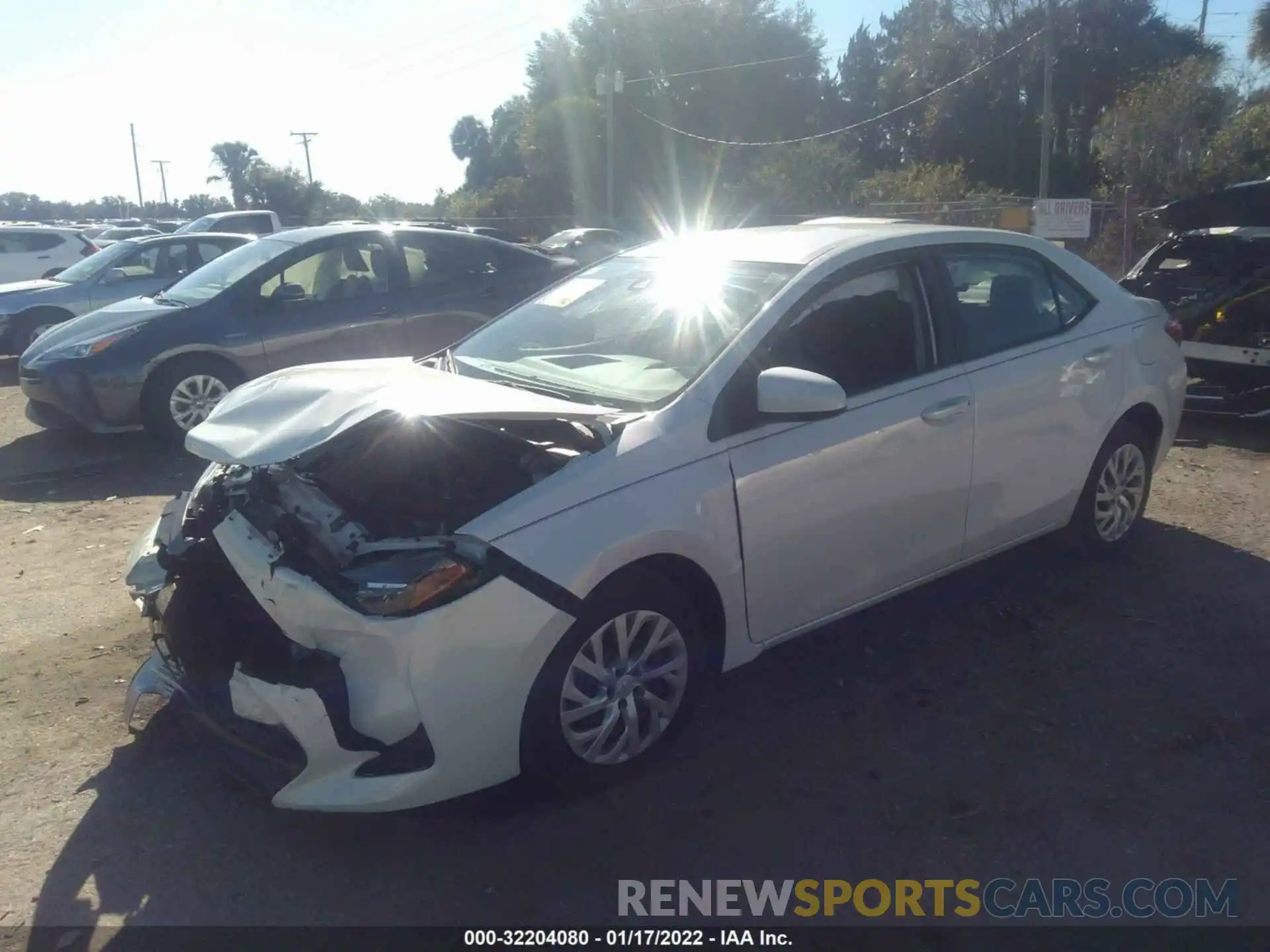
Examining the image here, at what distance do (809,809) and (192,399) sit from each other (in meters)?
6.22

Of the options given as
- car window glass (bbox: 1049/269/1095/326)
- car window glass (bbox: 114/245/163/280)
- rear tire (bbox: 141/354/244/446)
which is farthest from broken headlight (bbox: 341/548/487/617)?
car window glass (bbox: 114/245/163/280)

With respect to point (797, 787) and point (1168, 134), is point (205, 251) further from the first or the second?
point (1168, 134)

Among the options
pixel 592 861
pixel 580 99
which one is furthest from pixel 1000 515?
pixel 580 99

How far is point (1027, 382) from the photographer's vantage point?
4.63 meters

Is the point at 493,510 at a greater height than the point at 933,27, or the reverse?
the point at 933,27

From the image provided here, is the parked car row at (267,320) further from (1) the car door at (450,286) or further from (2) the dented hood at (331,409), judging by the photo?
(2) the dented hood at (331,409)

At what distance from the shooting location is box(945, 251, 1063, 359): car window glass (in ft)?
15.0

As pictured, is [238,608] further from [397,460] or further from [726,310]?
[726,310]

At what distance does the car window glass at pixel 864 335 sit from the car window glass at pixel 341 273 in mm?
5133

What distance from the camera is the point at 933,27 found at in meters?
44.9

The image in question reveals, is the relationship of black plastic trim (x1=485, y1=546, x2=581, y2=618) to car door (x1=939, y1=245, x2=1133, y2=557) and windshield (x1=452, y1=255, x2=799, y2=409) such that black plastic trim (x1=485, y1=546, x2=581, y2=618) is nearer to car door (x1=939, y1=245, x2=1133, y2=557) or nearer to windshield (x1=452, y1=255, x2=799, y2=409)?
windshield (x1=452, y1=255, x2=799, y2=409)

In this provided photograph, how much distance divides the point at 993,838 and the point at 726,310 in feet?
6.68

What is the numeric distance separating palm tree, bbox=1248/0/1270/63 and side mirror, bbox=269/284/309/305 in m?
34.6

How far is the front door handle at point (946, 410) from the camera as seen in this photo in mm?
4227
